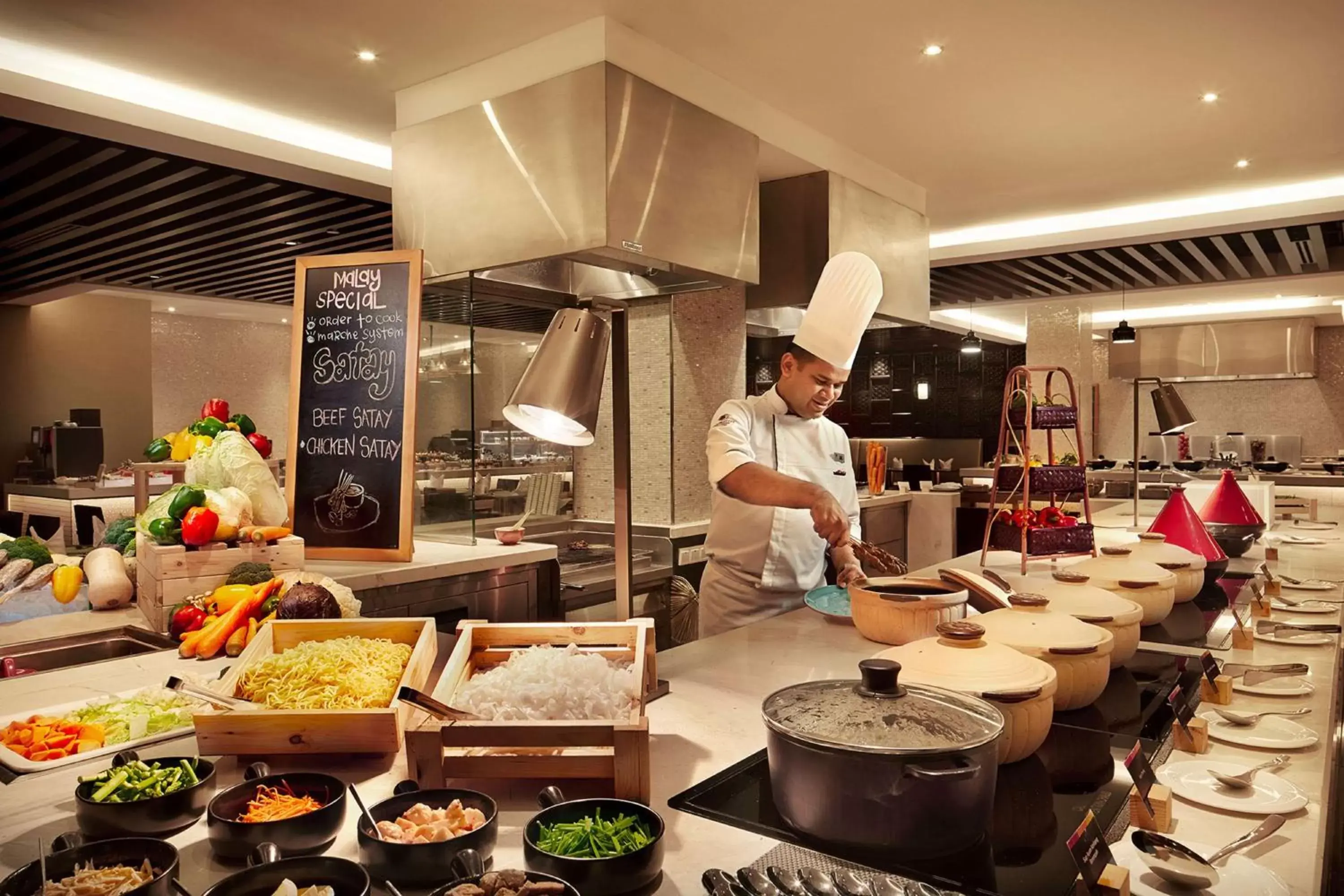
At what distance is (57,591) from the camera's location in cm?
259

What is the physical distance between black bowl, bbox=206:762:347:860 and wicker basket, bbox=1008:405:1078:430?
225cm

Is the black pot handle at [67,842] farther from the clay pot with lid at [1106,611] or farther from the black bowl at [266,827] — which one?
the clay pot with lid at [1106,611]

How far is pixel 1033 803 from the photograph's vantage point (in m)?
1.16

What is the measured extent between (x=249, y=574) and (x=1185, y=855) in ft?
7.28

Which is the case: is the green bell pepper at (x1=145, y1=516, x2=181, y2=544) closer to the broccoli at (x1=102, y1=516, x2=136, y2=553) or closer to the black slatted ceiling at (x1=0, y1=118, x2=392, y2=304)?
the broccoli at (x1=102, y1=516, x2=136, y2=553)

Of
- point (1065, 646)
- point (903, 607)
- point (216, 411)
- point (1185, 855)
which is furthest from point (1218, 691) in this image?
point (216, 411)

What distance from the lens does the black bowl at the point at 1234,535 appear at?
11.0 ft

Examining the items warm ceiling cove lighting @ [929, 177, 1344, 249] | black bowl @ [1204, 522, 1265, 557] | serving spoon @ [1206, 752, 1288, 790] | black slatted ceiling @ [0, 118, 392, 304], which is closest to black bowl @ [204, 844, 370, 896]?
serving spoon @ [1206, 752, 1288, 790]

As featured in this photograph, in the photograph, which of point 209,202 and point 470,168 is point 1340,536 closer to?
point 470,168

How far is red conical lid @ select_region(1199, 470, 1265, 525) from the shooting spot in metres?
3.54

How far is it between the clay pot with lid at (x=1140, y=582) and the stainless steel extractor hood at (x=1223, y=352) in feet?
39.0

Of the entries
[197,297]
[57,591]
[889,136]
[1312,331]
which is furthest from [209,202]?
[1312,331]

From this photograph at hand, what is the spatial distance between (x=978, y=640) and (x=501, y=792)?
0.75 metres

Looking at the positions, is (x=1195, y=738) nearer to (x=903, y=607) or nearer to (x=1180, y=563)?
(x=903, y=607)
